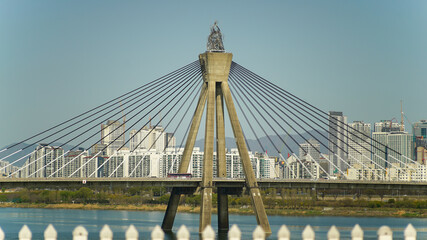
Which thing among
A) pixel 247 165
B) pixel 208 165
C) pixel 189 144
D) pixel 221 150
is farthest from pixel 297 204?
pixel 208 165

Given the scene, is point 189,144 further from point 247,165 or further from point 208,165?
point 247,165

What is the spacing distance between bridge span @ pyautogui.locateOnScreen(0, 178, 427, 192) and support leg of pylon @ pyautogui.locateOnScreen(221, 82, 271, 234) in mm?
1835

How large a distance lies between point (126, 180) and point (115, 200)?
120023 millimetres

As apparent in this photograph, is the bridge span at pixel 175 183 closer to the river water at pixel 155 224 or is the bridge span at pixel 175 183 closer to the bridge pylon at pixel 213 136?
the bridge pylon at pixel 213 136

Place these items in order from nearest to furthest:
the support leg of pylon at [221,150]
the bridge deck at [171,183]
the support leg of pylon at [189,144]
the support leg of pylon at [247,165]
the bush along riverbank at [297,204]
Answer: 1. the bridge deck at [171,183]
2. the support leg of pylon at [247,165]
3. the support leg of pylon at [189,144]
4. the support leg of pylon at [221,150]
5. the bush along riverbank at [297,204]

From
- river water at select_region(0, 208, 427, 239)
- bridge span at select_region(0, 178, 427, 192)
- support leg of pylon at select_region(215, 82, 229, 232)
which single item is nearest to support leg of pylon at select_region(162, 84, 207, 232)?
support leg of pylon at select_region(215, 82, 229, 232)

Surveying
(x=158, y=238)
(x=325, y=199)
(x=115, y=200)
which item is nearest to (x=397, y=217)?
(x=325, y=199)

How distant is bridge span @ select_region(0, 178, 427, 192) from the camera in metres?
77.9

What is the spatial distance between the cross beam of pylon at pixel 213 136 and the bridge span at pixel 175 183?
186cm

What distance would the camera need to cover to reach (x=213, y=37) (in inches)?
3492

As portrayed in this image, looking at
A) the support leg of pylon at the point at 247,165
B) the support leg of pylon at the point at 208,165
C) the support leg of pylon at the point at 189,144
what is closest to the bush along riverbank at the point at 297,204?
the support leg of pylon at the point at 189,144

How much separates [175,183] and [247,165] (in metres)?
7.32

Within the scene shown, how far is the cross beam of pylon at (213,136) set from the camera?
270 ft

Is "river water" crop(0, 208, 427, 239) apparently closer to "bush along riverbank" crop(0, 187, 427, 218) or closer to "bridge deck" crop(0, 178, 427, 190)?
"bridge deck" crop(0, 178, 427, 190)
